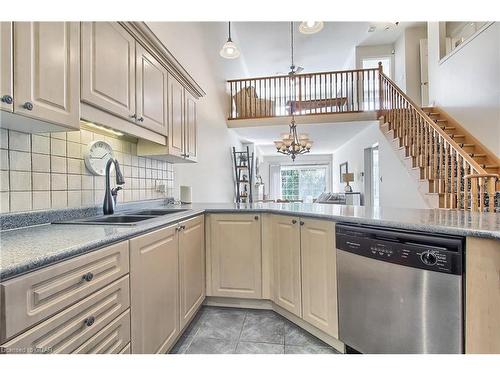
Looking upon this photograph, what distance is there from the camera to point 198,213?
6.77 ft

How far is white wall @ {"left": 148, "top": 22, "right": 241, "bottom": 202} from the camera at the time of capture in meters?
3.01

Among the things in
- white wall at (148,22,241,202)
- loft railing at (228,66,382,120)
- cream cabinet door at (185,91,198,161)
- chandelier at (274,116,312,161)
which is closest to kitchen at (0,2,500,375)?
cream cabinet door at (185,91,198,161)

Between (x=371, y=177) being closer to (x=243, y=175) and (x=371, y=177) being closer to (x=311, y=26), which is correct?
(x=243, y=175)

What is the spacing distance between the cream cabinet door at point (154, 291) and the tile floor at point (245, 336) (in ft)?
0.81

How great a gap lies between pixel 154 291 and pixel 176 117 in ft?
5.11

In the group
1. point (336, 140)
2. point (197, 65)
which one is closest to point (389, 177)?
point (336, 140)

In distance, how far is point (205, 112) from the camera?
3.99m

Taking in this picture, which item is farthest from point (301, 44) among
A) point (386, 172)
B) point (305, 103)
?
point (386, 172)

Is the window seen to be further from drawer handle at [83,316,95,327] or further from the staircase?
drawer handle at [83,316,95,327]

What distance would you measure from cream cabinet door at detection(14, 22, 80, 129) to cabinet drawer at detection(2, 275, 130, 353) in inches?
29.4
